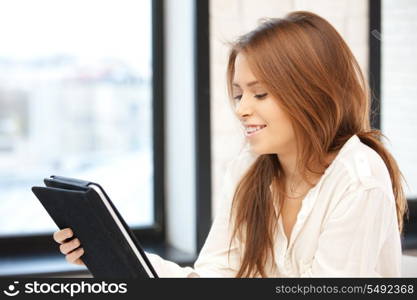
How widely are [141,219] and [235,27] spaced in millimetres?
851

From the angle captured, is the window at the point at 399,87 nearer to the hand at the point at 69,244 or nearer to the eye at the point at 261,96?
the eye at the point at 261,96

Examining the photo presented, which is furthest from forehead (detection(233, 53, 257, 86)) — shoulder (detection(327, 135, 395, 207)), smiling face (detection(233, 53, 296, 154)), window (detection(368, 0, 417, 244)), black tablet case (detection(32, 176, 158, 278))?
window (detection(368, 0, 417, 244))

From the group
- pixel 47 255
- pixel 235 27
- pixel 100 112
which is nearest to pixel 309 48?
pixel 235 27

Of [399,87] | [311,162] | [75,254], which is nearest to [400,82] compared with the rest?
[399,87]

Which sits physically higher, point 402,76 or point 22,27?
point 22,27

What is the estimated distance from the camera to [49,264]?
2.27m

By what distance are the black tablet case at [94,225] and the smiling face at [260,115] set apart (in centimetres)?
42

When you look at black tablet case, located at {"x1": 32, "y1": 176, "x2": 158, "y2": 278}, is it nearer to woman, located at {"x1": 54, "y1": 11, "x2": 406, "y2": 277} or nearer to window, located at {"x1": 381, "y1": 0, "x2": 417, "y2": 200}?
woman, located at {"x1": 54, "y1": 11, "x2": 406, "y2": 277}

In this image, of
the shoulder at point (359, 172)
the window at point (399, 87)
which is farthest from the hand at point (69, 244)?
the window at point (399, 87)

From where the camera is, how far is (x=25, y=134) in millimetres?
2418

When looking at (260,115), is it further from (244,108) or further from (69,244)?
(69,244)

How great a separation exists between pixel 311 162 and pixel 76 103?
1.21 m

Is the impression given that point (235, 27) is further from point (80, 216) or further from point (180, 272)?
point (80, 216)

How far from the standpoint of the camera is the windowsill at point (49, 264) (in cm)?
217
